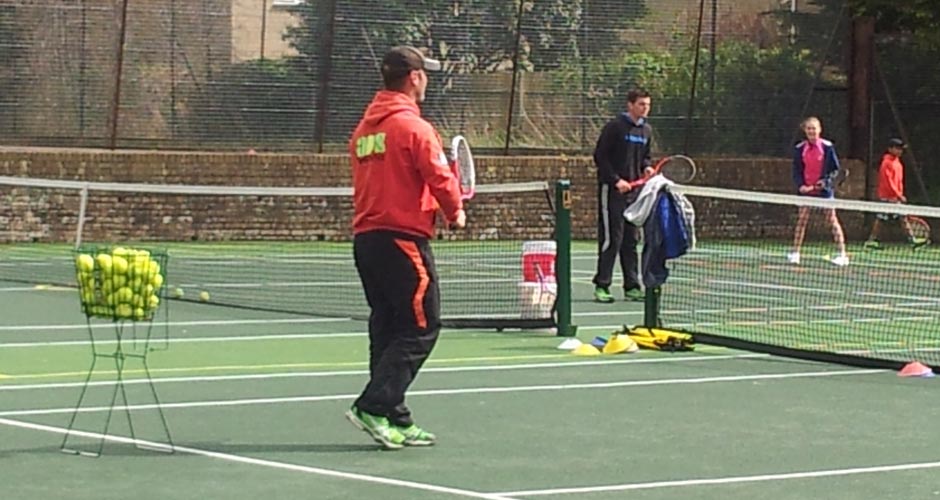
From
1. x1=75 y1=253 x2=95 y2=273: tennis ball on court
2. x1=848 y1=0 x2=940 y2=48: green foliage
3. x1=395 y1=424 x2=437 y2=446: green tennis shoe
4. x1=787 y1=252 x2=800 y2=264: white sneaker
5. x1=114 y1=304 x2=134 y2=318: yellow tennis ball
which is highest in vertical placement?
x1=848 y1=0 x2=940 y2=48: green foliage

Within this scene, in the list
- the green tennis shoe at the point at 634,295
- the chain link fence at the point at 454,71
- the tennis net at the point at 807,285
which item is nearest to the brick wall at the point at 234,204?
the chain link fence at the point at 454,71

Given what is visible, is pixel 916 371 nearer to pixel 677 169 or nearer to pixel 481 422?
pixel 481 422

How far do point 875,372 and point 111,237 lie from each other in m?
14.4

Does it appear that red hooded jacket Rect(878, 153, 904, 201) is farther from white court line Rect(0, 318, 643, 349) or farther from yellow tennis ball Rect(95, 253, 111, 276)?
yellow tennis ball Rect(95, 253, 111, 276)

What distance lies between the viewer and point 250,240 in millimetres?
25438

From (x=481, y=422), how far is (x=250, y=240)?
633 inches

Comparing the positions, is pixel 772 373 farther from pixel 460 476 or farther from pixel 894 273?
pixel 894 273

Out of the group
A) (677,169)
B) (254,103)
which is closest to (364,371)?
(677,169)

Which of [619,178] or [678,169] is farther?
[619,178]

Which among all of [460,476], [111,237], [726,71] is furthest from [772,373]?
[726,71]

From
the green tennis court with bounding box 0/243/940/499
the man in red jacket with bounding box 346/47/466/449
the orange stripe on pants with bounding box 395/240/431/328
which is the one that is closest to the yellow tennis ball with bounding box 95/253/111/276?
the green tennis court with bounding box 0/243/940/499

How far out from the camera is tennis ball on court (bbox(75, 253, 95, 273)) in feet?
27.6

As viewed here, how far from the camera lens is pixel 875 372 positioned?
12.1m

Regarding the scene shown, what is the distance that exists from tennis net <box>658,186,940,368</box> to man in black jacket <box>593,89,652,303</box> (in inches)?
22.3
